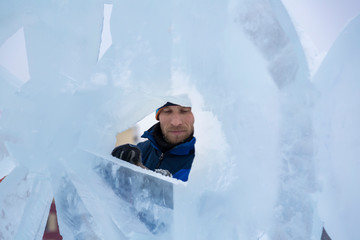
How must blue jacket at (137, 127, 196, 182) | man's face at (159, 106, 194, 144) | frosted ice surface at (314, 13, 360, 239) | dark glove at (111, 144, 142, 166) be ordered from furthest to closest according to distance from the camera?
man's face at (159, 106, 194, 144), blue jacket at (137, 127, 196, 182), dark glove at (111, 144, 142, 166), frosted ice surface at (314, 13, 360, 239)

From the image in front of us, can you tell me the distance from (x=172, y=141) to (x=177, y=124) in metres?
0.12

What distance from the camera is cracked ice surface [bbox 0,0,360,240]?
699 mm

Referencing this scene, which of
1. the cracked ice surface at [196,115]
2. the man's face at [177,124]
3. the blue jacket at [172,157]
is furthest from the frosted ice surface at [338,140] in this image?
the man's face at [177,124]

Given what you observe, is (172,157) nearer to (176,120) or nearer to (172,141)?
(172,141)

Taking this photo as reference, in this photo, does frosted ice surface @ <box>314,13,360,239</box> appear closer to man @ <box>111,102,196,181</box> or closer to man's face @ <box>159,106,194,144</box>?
man @ <box>111,102,196,181</box>

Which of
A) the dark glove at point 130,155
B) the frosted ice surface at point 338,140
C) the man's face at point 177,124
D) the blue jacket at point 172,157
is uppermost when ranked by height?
the man's face at point 177,124

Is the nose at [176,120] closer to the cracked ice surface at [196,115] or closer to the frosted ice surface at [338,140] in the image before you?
the cracked ice surface at [196,115]

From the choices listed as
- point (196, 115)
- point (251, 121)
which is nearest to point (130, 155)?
point (196, 115)

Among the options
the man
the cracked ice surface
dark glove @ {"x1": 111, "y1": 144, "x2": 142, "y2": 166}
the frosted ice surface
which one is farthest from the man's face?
the frosted ice surface

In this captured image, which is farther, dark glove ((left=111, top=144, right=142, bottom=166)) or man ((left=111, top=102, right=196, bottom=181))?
man ((left=111, top=102, right=196, bottom=181))

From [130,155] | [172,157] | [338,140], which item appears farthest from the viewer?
[172,157]

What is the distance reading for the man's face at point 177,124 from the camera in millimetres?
2254

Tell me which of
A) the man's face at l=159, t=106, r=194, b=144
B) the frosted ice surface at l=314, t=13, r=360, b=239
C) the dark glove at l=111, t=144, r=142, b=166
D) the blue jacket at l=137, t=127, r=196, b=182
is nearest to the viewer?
the frosted ice surface at l=314, t=13, r=360, b=239

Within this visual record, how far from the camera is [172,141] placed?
7.41 feet
